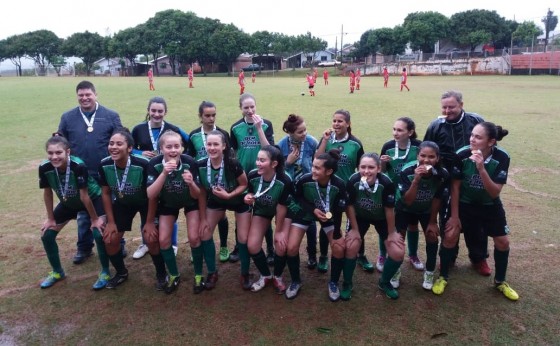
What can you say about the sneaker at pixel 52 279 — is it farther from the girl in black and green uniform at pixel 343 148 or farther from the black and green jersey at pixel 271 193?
the girl in black and green uniform at pixel 343 148

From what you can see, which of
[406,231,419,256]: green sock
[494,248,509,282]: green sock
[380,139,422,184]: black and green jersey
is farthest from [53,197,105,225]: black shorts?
[494,248,509,282]: green sock

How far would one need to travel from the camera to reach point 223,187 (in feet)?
14.9

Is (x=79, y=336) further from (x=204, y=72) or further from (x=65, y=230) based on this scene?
(x=204, y=72)

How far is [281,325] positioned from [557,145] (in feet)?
33.0

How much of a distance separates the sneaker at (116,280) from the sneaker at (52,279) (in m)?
0.60

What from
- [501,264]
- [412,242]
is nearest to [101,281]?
[412,242]

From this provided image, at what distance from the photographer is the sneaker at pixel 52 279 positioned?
458 centimetres

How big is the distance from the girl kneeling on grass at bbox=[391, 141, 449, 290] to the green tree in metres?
80.6

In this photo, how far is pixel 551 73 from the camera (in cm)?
4328

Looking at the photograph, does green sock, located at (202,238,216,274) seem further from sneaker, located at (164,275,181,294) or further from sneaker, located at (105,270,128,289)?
sneaker, located at (105,270,128,289)

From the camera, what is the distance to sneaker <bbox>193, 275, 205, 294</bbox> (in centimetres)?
449

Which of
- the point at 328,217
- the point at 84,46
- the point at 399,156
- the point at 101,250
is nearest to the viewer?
the point at 328,217

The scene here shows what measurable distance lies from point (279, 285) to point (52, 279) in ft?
8.29

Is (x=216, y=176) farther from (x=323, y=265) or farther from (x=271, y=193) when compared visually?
(x=323, y=265)
